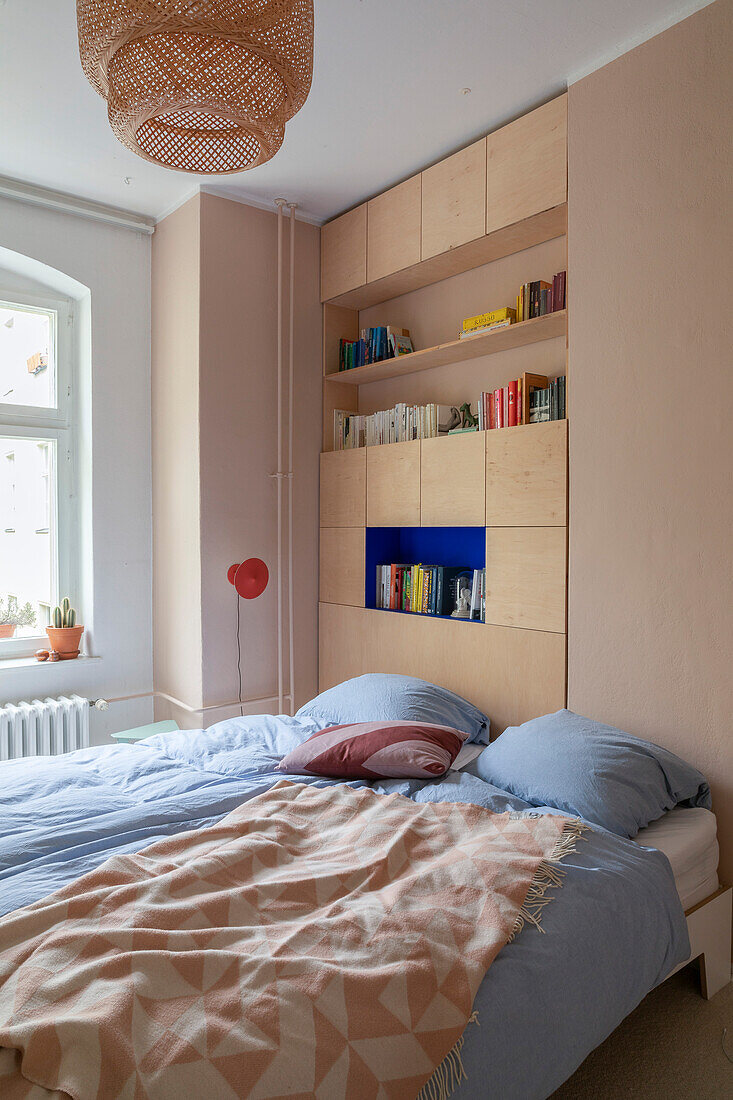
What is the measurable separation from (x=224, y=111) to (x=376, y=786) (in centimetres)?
177

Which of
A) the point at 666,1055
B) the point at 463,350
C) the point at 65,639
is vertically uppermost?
the point at 463,350

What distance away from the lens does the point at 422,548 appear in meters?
3.50

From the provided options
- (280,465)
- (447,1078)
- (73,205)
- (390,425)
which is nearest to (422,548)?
(390,425)

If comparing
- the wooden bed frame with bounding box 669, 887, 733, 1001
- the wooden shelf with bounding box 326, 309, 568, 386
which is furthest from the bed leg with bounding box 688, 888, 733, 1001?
the wooden shelf with bounding box 326, 309, 568, 386

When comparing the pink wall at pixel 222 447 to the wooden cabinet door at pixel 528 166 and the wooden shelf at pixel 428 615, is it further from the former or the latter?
the wooden cabinet door at pixel 528 166

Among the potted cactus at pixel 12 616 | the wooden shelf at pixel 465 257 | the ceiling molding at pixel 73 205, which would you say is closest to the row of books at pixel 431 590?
the wooden shelf at pixel 465 257

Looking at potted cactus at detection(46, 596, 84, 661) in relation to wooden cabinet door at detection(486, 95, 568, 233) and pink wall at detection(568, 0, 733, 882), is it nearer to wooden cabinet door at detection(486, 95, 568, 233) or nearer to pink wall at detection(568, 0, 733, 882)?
pink wall at detection(568, 0, 733, 882)

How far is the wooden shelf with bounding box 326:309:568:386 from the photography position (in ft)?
8.89

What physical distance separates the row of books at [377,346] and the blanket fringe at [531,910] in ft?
7.40

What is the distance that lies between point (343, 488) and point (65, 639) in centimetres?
152

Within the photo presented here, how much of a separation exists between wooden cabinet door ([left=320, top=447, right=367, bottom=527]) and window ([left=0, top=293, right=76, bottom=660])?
1288mm

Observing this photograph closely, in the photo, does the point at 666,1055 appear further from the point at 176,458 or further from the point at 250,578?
the point at 176,458

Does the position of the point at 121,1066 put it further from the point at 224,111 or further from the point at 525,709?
the point at 525,709

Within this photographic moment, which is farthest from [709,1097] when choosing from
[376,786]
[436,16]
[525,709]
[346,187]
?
[346,187]
